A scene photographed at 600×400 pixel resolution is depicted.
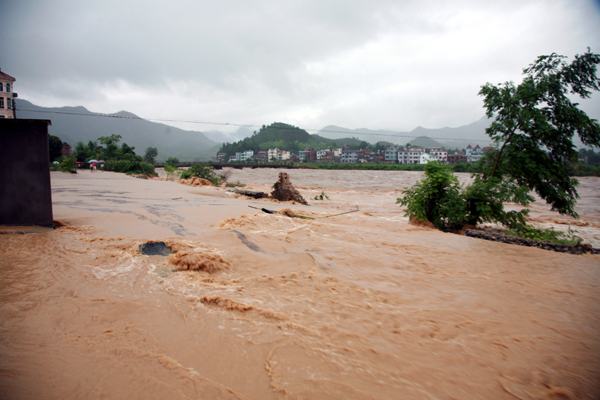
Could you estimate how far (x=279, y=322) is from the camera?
8.16 ft

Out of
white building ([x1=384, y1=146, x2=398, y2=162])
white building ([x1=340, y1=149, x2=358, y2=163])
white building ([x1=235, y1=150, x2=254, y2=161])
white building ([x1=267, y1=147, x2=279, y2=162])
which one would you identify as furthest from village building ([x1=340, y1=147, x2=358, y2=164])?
white building ([x1=235, y1=150, x2=254, y2=161])

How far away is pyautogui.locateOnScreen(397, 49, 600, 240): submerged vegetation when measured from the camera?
29.1ft

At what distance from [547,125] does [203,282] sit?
36.0 feet

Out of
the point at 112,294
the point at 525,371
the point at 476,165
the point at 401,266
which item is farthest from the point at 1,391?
the point at 476,165

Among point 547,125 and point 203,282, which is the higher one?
point 547,125

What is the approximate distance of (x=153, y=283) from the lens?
307 cm

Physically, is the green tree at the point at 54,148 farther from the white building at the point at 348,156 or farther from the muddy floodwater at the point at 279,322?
the white building at the point at 348,156

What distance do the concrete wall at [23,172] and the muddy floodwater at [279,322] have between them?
459 mm

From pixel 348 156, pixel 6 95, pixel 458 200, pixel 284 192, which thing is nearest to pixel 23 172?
pixel 284 192

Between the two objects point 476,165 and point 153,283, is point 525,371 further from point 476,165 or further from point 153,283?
point 476,165

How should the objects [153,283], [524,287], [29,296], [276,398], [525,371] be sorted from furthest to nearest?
[524,287]
[153,283]
[29,296]
[525,371]
[276,398]

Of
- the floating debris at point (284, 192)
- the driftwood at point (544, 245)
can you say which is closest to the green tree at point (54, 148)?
the floating debris at point (284, 192)

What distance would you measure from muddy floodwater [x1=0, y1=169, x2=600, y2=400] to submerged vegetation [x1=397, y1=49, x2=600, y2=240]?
415 cm

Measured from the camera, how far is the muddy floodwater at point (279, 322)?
1.78 meters
